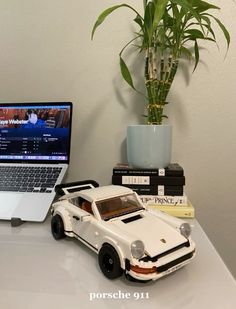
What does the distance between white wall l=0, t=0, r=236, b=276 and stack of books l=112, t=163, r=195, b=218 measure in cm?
17

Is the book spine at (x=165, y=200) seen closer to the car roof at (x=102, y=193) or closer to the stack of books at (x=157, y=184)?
the stack of books at (x=157, y=184)

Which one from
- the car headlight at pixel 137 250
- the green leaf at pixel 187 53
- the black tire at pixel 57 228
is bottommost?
the black tire at pixel 57 228

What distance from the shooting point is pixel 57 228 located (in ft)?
1.73

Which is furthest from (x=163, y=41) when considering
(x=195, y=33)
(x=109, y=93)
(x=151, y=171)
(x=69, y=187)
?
Answer: (x=69, y=187)

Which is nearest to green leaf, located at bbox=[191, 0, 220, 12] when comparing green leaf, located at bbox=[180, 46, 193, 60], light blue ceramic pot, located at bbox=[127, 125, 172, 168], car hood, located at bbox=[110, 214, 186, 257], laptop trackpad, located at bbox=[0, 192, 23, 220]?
green leaf, located at bbox=[180, 46, 193, 60]

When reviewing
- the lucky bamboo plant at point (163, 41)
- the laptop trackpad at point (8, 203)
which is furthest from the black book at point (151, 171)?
the laptop trackpad at point (8, 203)

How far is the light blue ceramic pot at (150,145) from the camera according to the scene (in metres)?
0.65

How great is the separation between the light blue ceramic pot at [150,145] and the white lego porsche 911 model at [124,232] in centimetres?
16

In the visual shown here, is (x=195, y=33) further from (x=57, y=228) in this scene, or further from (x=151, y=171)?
(x=57, y=228)

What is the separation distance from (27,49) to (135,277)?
778 millimetres

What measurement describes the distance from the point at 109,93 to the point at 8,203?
428 mm

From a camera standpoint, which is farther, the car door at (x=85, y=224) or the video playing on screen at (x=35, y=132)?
the video playing on screen at (x=35, y=132)

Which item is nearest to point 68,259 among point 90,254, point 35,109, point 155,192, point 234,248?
point 90,254

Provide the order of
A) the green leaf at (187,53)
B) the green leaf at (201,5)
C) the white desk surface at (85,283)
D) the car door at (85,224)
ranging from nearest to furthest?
the white desk surface at (85,283)
the car door at (85,224)
the green leaf at (201,5)
the green leaf at (187,53)
